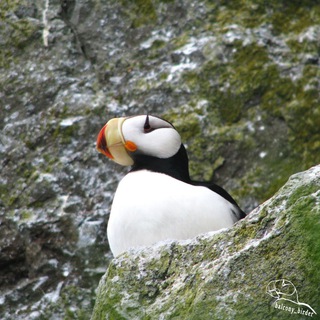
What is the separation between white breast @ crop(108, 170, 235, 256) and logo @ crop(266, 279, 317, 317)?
126cm

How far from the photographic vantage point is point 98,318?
3.64 metres

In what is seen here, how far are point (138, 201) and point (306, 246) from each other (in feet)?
4.55

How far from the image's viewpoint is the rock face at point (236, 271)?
3.11 m

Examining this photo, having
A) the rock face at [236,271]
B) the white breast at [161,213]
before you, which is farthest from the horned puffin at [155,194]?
the rock face at [236,271]

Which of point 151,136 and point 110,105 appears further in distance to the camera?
point 110,105

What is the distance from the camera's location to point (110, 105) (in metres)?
6.36

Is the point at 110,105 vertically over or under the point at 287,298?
under

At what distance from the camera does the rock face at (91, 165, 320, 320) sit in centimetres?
311

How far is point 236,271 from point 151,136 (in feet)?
5.43

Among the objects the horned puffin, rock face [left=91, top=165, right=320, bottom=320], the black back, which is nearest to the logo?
rock face [left=91, top=165, right=320, bottom=320]

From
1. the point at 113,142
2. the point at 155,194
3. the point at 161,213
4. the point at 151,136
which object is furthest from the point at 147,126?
the point at 161,213

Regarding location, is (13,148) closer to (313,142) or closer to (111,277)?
(313,142)

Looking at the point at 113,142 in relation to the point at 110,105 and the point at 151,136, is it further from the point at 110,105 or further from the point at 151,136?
the point at 110,105

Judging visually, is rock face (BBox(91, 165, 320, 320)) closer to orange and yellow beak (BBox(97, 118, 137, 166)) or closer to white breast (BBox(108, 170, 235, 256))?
white breast (BBox(108, 170, 235, 256))
